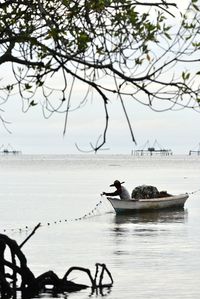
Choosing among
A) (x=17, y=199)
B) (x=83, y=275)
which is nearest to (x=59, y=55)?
(x=83, y=275)

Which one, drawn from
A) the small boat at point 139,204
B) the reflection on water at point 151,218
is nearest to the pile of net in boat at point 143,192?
the small boat at point 139,204

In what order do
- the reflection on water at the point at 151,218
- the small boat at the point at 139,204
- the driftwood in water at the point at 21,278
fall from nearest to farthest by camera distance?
1. the driftwood in water at the point at 21,278
2. the small boat at the point at 139,204
3. the reflection on water at the point at 151,218

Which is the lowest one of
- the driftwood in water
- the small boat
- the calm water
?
the calm water

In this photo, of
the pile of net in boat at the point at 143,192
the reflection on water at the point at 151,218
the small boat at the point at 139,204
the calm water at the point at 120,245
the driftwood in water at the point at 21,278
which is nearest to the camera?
the driftwood in water at the point at 21,278


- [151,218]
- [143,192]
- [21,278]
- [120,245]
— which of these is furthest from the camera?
[151,218]

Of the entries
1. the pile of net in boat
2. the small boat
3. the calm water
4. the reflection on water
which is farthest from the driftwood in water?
the pile of net in boat

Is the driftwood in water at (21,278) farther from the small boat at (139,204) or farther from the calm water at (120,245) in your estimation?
the small boat at (139,204)

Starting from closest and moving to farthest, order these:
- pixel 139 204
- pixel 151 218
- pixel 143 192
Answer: pixel 139 204 < pixel 143 192 < pixel 151 218

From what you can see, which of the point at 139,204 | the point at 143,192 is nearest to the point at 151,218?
the point at 143,192

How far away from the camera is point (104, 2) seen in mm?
10539

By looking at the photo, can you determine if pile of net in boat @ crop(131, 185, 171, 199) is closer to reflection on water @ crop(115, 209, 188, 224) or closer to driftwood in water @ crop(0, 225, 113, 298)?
reflection on water @ crop(115, 209, 188, 224)

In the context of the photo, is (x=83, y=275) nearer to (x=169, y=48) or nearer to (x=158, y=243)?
(x=158, y=243)

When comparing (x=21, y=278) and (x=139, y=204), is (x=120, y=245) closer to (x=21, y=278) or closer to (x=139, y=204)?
(x=139, y=204)

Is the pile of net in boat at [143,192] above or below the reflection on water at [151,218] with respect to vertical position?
above
